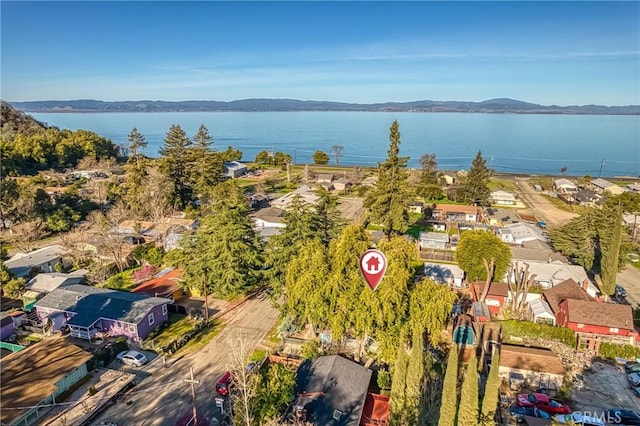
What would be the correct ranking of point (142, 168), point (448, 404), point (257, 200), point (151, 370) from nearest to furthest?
point (448, 404)
point (151, 370)
point (142, 168)
point (257, 200)

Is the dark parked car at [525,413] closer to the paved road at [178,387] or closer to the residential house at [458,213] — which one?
the paved road at [178,387]

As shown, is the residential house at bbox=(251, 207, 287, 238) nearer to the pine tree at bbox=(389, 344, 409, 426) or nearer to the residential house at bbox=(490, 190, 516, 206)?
the pine tree at bbox=(389, 344, 409, 426)

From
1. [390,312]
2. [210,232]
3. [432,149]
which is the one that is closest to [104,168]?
[210,232]

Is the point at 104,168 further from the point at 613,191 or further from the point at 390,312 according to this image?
the point at 613,191

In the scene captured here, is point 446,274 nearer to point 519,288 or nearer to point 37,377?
point 519,288

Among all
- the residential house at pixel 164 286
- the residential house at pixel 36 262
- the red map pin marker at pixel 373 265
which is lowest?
the residential house at pixel 164 286

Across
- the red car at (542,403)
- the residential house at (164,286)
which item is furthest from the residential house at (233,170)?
the red car at (542,403)
